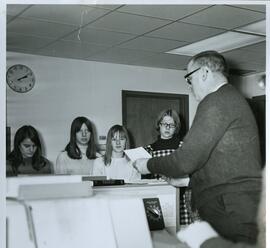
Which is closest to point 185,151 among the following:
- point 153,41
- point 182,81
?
point 182,81

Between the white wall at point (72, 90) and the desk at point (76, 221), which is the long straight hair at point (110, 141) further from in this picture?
the desk at point (76, 221)

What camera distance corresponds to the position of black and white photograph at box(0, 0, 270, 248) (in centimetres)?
85

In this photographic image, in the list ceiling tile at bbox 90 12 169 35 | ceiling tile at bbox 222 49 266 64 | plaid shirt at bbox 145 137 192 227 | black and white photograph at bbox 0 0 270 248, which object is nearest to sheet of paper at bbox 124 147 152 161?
black and white photograph at bbox 0 0 270 248

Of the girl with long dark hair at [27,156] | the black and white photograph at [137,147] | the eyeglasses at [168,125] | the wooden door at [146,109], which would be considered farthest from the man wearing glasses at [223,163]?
the wooden door at [146,109]

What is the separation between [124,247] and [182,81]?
1187 mm

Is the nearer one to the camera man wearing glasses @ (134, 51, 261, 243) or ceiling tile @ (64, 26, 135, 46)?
man wearing glasses @ (134, 51, 261, 243)

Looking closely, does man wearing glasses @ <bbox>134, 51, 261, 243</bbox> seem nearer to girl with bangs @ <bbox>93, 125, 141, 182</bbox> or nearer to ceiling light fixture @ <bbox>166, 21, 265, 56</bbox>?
girl with bangs @ <bbox>93, 125, 141, 182</bbox>

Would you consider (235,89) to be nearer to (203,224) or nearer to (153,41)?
(203,224)

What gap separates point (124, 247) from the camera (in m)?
0.89

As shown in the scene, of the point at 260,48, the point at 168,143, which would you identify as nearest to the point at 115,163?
the point at 168,143

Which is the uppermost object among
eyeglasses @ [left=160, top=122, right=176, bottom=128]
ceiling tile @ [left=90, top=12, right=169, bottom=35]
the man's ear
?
ceiling tile @ [left=90, top=12, right=169, bottom=35]

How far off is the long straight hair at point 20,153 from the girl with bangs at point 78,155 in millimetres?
74

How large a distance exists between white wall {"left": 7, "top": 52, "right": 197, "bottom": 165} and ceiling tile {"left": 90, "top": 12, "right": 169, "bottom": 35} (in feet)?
0.76

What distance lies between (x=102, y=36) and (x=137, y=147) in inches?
39.7
